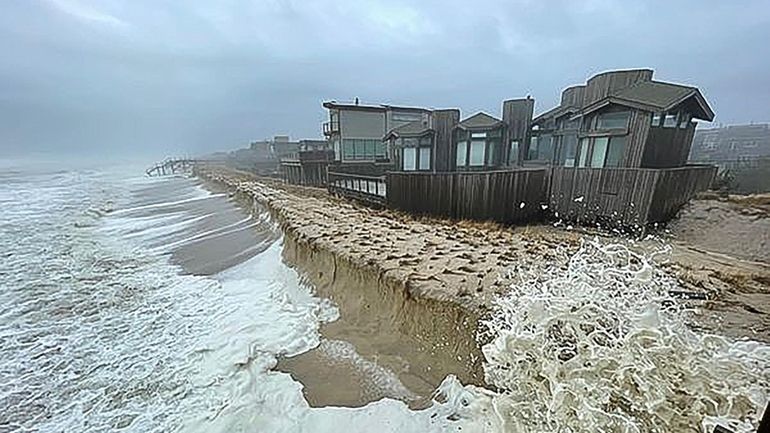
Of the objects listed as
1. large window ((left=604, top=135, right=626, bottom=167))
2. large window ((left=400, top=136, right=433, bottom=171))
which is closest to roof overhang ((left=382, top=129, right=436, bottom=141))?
large window ((left=400, top=136, right=433, bottom=171))

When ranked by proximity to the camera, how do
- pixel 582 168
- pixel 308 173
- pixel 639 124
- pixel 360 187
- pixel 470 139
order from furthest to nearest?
pixel 308 173 < pixel 470 139 < pixel 360 187 < pixel 639 124 < pixel 582 168

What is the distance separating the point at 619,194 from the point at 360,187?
8.99m

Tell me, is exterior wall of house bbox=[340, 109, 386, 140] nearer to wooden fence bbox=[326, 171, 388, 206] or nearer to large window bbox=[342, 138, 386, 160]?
large window bbox=[342, 138, 386, 160]

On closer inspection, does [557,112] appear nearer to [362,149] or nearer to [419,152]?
[419,152]

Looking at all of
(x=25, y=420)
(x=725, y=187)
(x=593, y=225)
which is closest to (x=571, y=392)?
(x=25, y=420)

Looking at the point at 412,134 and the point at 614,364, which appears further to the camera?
the point at 412,134

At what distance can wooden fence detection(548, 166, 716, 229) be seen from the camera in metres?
9.66

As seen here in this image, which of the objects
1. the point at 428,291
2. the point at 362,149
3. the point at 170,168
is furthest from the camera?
the point at 170,168

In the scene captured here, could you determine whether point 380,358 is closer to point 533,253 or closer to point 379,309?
point 379,309

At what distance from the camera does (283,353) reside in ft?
18.3

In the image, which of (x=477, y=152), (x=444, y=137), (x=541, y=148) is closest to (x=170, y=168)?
(x=444, y=137)

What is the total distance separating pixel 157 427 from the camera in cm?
408

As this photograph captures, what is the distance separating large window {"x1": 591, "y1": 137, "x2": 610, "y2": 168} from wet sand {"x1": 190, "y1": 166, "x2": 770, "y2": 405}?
4586 millimetres

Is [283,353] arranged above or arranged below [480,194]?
below
